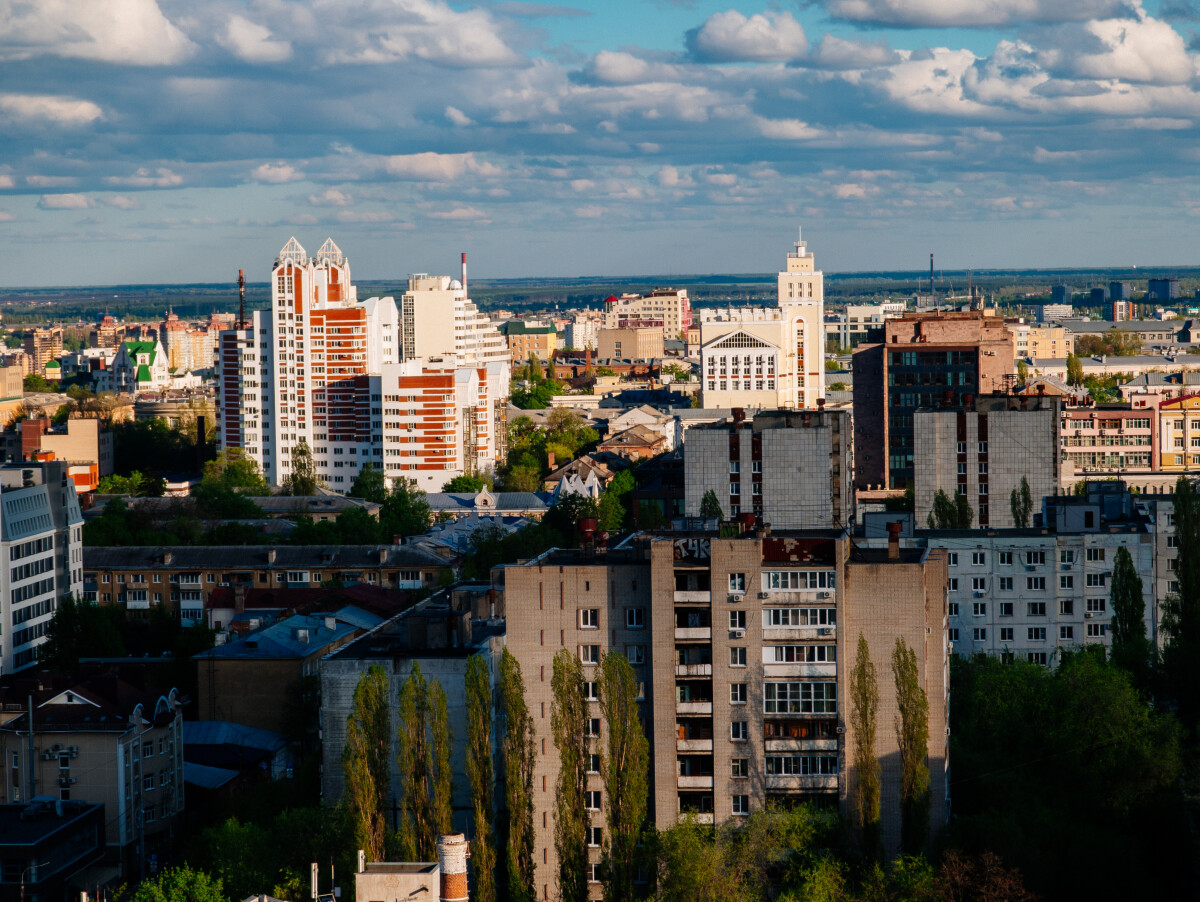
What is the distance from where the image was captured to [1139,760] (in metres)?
37.5

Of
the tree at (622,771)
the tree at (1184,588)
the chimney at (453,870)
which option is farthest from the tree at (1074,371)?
the chimney at (453,870)

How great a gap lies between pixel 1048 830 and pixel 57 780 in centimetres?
2313

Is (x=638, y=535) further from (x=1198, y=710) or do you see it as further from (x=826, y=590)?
(x=1198, y=710)

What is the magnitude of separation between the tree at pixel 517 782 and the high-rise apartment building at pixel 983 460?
92.9 feet

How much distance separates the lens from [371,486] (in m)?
99.8

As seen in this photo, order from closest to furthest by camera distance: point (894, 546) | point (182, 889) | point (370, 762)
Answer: point (182, 889) < point (370, 762) < point (894, 546)

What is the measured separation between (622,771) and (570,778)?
99 cm

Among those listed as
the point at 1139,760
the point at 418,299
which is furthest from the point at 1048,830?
the point at 418,299

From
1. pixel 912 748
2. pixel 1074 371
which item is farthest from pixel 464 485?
pixel 912 748

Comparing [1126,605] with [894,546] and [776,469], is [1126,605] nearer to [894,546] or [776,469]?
[894,546]

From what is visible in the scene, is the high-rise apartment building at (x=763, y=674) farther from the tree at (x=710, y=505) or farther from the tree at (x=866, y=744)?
the tree at (x=710, y=505)

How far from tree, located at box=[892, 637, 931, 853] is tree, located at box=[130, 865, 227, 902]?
12.6 metres

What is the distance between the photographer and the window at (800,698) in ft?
109

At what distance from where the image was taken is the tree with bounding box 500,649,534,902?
33.2 meters
